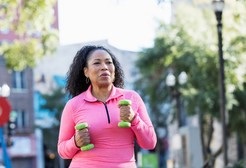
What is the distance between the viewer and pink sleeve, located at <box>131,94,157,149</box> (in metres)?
3.86

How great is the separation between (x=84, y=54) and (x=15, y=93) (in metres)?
45.1

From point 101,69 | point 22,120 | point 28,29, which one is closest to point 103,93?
point 101,69

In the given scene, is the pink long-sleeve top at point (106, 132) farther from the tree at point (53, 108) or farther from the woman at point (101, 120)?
the tree at point (53, 108)

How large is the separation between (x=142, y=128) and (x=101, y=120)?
24 cm

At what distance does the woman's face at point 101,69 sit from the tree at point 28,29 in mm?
9621

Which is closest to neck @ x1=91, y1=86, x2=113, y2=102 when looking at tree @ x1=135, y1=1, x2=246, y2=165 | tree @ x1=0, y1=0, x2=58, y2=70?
tree @ x1=0, y1=0, x2=58, y2=70

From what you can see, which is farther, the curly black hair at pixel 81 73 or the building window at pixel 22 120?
the building window at pixel 22 120

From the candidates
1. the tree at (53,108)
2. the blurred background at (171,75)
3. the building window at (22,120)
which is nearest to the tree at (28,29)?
the blurred background at (171,75)

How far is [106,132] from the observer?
152 inches

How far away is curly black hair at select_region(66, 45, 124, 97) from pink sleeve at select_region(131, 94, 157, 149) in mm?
321

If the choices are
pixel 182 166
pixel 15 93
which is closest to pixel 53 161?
pixel 15 93

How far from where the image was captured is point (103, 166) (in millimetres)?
3844

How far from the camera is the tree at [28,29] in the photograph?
14.0 m

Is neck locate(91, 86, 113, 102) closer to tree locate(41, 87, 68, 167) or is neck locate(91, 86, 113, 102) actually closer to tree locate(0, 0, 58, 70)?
tree locate(0, 0, 58, 70)
